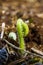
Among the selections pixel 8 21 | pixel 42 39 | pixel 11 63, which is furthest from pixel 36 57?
pixel 8 21

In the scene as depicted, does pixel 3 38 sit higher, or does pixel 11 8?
pixel 11 8

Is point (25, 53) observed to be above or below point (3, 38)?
below

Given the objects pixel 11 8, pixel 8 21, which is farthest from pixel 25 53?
pixel 11 8

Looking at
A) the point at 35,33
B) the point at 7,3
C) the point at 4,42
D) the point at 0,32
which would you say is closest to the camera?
the point at 4,42

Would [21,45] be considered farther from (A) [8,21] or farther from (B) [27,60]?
(A) [8,21]

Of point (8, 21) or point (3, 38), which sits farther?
point (8, 21)

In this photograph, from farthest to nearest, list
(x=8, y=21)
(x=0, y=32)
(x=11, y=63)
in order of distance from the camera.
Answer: (x=8, y=21) → (x=0, y=32) → (x=11, y=63)

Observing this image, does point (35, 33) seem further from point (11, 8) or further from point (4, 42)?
point (11, 8)

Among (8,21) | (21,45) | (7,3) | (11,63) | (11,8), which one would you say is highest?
(7,3)

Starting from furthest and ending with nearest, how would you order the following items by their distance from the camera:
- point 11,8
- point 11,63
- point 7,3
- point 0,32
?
point 7,3 < point 11,8 < point 0,32 < point 11,63
